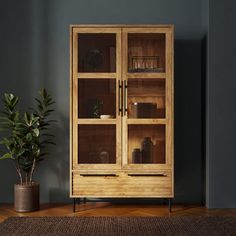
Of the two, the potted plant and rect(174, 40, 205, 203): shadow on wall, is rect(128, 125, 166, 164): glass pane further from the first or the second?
the potted plant

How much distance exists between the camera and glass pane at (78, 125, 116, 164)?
3.75 metres

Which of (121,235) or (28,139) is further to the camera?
(28,139)

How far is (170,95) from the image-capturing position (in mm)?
3738

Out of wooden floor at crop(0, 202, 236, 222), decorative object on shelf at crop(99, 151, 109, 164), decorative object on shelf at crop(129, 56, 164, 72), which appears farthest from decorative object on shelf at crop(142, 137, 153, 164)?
decorative object on shelf at crop(129, 56, 164, 72)

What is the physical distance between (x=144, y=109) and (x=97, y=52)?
0.63 metres

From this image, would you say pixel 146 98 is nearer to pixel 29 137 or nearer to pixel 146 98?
pixel 146 98

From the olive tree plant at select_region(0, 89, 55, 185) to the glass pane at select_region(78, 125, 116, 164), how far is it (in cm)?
35

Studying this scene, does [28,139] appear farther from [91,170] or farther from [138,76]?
[138,76]

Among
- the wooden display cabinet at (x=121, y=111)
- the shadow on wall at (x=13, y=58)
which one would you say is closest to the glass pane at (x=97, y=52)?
the wooden display cabinet at (x=121, y=111)

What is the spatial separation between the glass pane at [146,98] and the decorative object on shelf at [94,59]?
305 millimetres

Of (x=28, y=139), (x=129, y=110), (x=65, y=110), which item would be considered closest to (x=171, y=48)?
(x=129, y=110)

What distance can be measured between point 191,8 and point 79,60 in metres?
1.23

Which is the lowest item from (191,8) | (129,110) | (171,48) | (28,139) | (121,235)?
(121,235)

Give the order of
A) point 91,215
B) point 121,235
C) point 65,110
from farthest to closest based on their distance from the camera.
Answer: point 65,110 < point 91,215 < point 121,235
